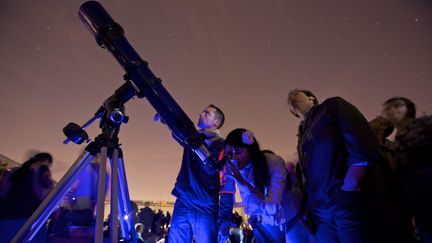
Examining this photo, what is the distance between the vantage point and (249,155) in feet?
8.90

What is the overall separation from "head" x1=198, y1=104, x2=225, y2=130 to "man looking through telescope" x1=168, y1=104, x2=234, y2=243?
34 cm

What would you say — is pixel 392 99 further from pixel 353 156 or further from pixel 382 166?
pixel 353 156

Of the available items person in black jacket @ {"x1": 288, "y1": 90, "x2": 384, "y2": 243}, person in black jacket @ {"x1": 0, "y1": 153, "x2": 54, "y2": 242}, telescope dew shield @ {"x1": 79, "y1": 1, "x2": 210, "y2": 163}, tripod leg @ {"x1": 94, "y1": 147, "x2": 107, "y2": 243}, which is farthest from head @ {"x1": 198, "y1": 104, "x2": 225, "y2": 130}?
person in black jacket @ {"x1": 0, "y1": 153, "x2": 54, "y2": 242}

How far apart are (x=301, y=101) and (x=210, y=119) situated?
1.52m

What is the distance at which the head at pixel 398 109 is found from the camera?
265cm

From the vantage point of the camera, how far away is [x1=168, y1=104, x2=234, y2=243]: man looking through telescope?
2.85 metres

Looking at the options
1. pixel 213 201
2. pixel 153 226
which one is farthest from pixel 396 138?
pixel 153 226

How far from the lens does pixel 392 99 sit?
281 centimetres

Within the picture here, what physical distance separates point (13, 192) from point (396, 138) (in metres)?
4.91

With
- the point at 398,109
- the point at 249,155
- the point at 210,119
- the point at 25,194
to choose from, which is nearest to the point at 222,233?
the point at 249,155

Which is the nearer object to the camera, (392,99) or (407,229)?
(407,229)

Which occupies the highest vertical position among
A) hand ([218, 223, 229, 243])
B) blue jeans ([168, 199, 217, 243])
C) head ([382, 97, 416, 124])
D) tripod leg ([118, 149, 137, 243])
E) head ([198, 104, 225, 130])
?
head ([198, 104, 225, 130])

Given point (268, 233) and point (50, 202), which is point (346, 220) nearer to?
point (268, 233)

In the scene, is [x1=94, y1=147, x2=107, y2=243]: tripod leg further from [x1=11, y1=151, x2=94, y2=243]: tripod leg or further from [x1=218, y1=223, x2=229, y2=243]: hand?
[x1=218, y1=223, x2=229, y2=243]: hand
